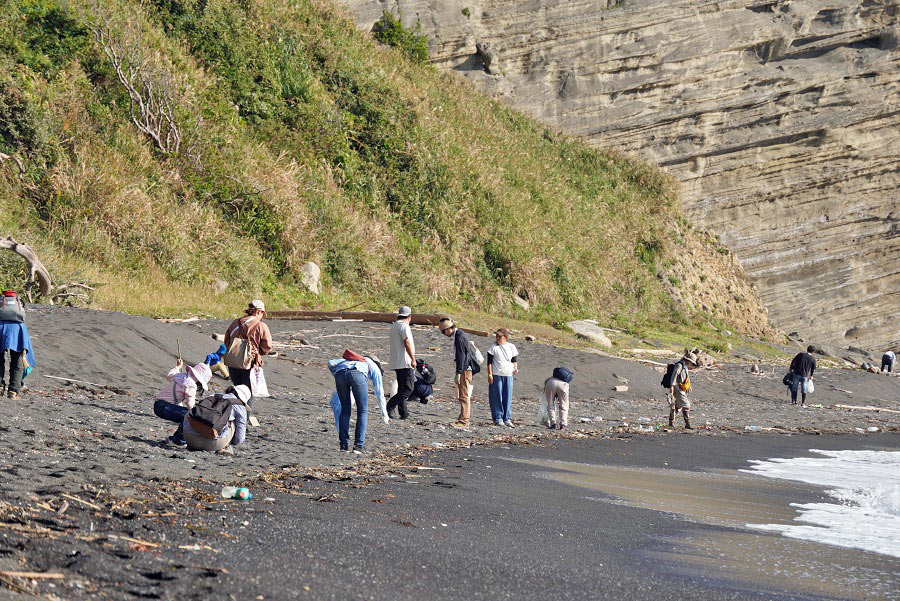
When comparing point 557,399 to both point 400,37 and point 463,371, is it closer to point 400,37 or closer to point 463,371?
point 463,371

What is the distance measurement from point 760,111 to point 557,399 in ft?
119

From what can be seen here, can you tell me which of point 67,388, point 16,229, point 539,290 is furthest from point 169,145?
point 67,388

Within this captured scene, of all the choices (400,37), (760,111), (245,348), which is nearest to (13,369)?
(245,348)

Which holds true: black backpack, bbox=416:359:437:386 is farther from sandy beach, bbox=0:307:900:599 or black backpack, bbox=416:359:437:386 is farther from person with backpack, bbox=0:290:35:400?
person with backpack, bbox=0:290:35:400

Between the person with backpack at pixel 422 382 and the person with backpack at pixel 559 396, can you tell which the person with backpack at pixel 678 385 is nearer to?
the person with backpack at pixel 559 396

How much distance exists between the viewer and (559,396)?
13.8 m

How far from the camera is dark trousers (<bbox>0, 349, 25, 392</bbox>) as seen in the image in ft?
34.2

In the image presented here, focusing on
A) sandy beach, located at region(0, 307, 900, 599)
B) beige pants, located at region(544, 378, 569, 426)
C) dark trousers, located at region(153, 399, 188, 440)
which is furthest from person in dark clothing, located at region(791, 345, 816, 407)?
dark trousers, located at region(153, 399, 188, 440)

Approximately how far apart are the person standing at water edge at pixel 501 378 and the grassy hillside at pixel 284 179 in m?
8.39

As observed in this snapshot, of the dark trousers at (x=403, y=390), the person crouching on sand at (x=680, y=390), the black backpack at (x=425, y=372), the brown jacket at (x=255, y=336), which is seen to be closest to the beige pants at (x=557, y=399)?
the black backpack at (x=425, y=372)

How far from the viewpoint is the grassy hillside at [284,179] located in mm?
22719

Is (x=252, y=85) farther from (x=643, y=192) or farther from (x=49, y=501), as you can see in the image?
(x=49, y=501)

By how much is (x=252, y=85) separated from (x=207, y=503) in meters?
25.8

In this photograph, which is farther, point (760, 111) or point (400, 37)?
point (760, 111)
